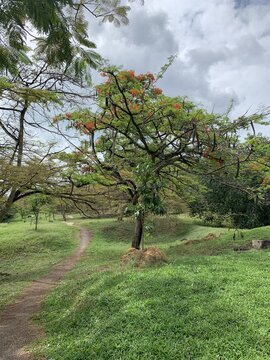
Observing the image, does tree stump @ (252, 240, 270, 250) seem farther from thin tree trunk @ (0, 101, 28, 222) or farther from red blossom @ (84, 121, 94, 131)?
thin tree trunk @ (0, 101, 28, 222)

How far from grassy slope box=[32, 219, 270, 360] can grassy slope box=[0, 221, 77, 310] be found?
340 cm

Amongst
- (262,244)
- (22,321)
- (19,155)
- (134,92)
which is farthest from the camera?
(19,155)

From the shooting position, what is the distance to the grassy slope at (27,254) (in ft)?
38.0

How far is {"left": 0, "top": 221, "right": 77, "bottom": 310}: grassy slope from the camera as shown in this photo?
11589 millimetres

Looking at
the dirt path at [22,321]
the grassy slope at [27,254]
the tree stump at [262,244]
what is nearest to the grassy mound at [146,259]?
the dirt path at [22,321]

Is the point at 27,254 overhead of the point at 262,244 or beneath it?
beneath

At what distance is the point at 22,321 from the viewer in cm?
714

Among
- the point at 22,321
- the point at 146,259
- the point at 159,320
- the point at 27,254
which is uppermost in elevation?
the point at 146,259

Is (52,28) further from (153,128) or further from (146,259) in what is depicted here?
(153,128)

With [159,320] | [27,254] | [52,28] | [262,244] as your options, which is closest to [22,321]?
[159,320]

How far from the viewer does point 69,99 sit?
1041cm

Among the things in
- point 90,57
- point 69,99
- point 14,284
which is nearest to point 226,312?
point 90,57

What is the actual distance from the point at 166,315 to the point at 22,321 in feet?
12.3

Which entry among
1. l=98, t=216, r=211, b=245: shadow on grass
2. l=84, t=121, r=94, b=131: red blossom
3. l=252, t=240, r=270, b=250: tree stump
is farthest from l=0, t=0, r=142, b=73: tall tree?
l=98, t=216, r=211, b=245: shadow on grass
